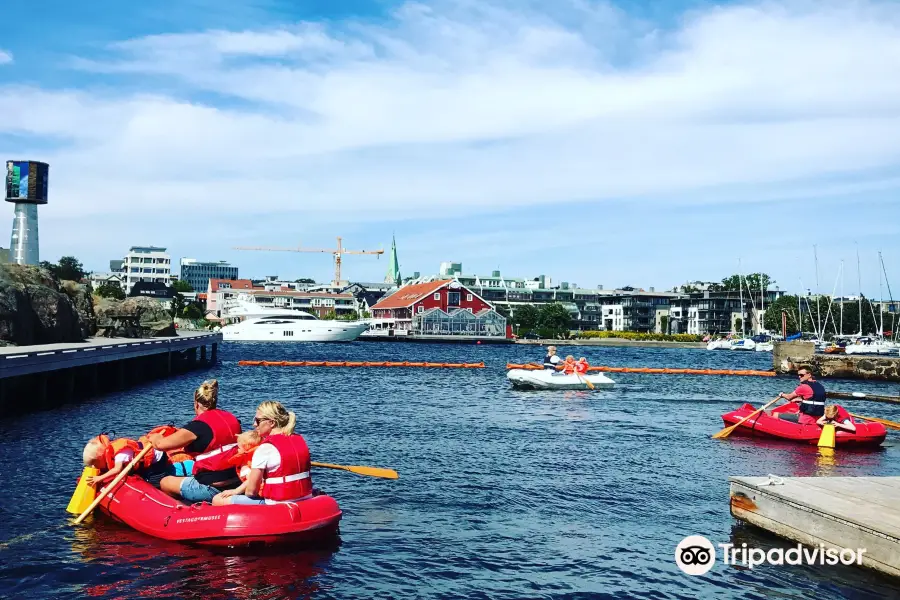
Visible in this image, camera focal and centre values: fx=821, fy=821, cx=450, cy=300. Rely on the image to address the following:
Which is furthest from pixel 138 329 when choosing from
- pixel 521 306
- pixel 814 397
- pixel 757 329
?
pixel 757 329

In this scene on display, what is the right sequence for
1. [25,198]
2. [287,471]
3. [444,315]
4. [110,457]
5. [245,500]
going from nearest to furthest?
[287,471], [245,500], [110,457], [25,198], [444,315]

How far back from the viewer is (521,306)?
562 feet

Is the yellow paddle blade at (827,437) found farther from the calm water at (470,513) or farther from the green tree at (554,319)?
the green tree at (554,319)

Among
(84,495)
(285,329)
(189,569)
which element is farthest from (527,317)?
(189,569)

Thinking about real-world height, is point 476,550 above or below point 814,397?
below

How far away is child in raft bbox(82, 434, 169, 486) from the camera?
14086 millimetres

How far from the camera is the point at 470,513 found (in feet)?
51.8

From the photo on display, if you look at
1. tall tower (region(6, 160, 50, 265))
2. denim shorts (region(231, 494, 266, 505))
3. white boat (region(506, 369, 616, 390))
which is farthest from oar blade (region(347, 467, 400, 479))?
tall tower (region(6, 160, 50, 265))

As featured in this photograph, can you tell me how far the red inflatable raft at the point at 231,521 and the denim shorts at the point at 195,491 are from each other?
26 cm

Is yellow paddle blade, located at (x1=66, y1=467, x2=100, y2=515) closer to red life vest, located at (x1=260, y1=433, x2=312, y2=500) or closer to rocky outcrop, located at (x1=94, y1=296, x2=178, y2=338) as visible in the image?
red life vest, located at (x1=260, y1=433, x2=312, y2=500)

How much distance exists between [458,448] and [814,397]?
433 inches

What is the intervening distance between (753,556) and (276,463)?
302 inches

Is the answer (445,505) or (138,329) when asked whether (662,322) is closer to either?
(138,329)

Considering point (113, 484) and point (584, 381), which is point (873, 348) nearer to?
point (584, 381)
